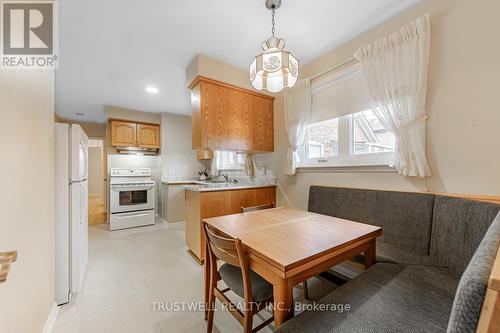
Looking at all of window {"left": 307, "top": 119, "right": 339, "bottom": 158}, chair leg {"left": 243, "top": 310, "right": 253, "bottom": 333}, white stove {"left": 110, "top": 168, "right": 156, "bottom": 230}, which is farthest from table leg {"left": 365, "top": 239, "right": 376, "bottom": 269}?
white stove {"left": 110, "top": 168, "right": 156, "bottom": 230}

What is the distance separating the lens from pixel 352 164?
7.28ft

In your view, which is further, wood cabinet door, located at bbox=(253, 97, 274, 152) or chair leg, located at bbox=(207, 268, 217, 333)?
wood cabinet door, located at bbox=(253, 97, 274, 152)

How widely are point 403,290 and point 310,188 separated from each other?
150 centimetres

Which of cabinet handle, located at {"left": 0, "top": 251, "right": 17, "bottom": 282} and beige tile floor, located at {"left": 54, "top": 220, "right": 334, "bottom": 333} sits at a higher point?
cabinet handle, located at {"left": 0, "top": 251, "right": 17, "bottom": 282}

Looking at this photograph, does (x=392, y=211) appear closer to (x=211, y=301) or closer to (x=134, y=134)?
(x=211, y=301)

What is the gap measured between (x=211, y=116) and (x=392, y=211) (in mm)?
2207

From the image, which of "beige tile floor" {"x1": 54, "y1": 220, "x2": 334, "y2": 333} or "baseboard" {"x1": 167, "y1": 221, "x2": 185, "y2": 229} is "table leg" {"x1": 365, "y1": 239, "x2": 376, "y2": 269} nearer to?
"beige tile floor" {"x1": 54, "y1": 220, "x2": 334, "y2": 333}

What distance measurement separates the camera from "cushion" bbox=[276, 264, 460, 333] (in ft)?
2.76

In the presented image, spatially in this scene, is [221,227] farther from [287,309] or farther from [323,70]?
[323,70]

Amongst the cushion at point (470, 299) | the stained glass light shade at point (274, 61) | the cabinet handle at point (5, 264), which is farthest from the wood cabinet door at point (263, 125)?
the cushion at point (470, 299)

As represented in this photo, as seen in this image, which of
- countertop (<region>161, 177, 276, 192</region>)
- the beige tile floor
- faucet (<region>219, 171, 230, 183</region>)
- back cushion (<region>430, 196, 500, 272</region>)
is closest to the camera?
back cushion (<region>430, 196, 500, 272</region>)

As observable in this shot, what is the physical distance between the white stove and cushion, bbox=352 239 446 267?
3984 millimetres

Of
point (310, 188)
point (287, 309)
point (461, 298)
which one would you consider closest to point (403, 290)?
point (287, 309)

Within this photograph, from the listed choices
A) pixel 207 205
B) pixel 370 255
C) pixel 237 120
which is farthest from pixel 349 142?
pixel 207 205
